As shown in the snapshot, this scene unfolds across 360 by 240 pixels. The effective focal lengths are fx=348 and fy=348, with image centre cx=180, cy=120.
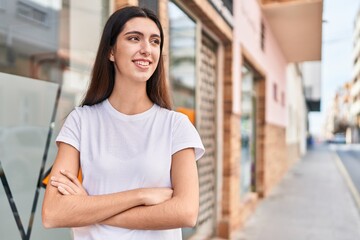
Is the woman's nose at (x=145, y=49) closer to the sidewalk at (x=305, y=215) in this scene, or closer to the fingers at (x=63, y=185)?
the fingers at (x=63, y=185)

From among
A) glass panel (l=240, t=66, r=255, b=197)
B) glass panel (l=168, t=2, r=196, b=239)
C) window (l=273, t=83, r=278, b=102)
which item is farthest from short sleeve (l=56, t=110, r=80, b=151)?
window (l=273, t=83, r=278, b=102)

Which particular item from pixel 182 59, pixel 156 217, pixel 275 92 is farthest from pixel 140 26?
pixel 275 92

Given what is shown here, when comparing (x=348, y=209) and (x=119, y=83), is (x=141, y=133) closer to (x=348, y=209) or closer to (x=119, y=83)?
(x=119, y=83)

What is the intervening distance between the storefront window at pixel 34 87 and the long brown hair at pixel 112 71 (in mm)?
729

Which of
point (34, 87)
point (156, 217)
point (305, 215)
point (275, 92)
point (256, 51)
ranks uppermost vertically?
point (256, 51)

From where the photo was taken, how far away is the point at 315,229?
601cm

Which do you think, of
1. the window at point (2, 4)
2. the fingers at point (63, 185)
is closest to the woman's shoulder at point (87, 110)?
the fingers at point (63, 185)

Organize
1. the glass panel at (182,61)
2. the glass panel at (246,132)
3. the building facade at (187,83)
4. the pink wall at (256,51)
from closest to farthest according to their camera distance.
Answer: the building facade at (187,83)
the glass panel at (182,61)
the pink wall at (256,51)
the glass panel at (246,132)

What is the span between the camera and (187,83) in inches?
175

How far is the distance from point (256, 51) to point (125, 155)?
667cm

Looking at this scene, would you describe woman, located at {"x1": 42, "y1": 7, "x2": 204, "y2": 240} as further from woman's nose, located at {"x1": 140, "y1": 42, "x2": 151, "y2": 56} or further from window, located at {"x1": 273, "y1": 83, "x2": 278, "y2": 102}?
window, located at {"x1": 273, "y1": 83, "x2": 278, "y2": 102}

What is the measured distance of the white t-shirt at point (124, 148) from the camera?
144 centimetres

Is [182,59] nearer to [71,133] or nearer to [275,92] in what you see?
[71,133]

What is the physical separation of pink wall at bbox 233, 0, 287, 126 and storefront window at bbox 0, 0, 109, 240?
3.41 meters
